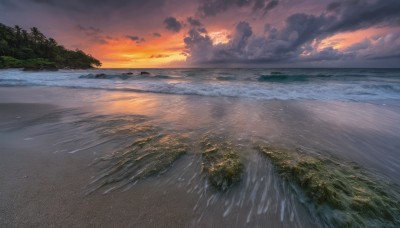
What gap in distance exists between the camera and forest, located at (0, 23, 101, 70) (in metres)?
43.4

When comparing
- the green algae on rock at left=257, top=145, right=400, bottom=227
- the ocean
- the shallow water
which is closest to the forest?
the ocean

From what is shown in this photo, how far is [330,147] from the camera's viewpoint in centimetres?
337

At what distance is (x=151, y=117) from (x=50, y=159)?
2.62m

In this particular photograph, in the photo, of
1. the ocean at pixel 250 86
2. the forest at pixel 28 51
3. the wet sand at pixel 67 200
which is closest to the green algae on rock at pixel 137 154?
the wet sand at pixel 67 200

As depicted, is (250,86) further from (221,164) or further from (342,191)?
(342,191)

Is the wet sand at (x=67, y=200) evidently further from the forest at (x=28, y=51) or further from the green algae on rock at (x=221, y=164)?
the forest at (x=28, y=51)

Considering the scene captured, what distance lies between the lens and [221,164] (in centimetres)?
262

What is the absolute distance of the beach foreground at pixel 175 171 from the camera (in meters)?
1.78

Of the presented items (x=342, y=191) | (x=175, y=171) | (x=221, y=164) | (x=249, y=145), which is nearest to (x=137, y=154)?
(x=175, y=171)

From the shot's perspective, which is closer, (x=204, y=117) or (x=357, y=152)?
(x=357, y=152)

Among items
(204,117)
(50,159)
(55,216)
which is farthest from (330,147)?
(50,159)

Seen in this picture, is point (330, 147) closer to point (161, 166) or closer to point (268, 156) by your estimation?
point (268, 156)

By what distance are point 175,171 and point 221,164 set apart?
66cm

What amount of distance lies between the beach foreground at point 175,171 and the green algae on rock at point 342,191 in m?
0.02
